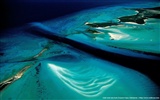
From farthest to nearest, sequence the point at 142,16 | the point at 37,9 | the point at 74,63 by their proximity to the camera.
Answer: the point at 37,9 < the point at 142,16 < the point at 74,63

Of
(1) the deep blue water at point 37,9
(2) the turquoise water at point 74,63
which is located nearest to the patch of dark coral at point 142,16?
(2) the turquoise water at point 74,63

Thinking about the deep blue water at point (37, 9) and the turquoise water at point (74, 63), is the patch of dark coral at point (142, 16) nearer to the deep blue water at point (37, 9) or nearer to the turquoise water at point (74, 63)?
the turquoise water at point (74, 63)

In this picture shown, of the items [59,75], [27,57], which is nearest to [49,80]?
[59,75]

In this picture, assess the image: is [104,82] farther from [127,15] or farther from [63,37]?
[127,15]

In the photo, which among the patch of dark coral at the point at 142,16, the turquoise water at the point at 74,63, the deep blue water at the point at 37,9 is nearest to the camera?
the turquoise water at the point at 74,63

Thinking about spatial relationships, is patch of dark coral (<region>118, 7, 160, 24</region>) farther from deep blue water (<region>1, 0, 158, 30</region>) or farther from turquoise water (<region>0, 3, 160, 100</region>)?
deep blue water (<region>1, 0, 158, 30</region>)

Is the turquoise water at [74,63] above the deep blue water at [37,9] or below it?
below
